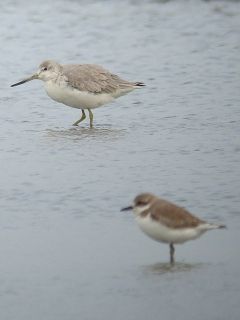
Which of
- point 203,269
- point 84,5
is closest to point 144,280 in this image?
point 203,269

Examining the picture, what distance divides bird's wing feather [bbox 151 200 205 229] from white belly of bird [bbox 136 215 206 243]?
0.03 meters

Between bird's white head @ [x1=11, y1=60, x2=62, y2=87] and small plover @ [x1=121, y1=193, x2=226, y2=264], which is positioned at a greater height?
small plover @ [x1=121, y1=193, x2=226, y2=264]

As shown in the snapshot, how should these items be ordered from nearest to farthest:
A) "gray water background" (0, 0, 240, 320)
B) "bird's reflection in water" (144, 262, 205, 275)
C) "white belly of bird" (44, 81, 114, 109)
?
"gray water background" (0, 0, 240, 320) → "bird's reflection in water" (144, 262, 205, 275) → "white belly of bird" (44, 81, 114, 109)

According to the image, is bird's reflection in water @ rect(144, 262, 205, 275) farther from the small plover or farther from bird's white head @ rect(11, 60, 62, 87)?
bird's white head @ rect(11, 60, 62, 87)

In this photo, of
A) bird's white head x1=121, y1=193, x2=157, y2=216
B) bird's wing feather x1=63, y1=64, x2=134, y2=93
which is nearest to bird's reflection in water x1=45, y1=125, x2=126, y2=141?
bird's wing feather x1=63, y1=64, x2=134, y2=93

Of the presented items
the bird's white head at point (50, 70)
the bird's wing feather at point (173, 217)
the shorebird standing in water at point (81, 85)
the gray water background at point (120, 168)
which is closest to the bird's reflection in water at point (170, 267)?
the gray water background at point (120, 168)

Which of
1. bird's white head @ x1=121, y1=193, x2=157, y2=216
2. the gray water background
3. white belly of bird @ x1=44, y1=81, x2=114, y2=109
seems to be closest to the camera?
the gray water background

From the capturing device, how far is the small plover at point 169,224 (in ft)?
25.7

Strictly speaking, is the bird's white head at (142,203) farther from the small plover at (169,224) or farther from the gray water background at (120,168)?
the gray water background at (120,168)

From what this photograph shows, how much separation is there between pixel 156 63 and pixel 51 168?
16.8ft

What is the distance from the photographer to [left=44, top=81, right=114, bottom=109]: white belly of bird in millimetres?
12359

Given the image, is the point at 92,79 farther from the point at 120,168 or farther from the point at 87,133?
the point at 120,168

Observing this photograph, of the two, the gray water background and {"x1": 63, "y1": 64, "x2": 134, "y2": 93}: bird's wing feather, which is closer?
the gray water background

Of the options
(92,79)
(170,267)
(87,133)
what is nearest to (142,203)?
(170,267)
